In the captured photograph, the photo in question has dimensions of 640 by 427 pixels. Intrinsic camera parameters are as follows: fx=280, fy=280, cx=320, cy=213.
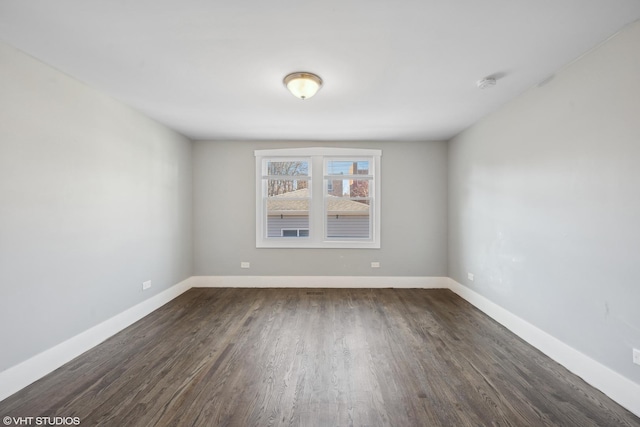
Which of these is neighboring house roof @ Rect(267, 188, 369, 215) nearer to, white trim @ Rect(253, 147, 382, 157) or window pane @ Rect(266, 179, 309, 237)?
window pane @ Rect(266, 179, 309, 237)

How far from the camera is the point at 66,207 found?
2.50 meters

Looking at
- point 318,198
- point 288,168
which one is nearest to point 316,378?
point 318,198

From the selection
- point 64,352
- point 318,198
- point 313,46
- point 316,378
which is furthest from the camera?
point 318,198

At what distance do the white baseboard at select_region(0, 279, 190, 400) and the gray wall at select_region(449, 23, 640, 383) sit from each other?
4311 mm

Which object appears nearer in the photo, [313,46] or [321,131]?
[313,46]

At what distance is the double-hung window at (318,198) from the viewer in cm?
484

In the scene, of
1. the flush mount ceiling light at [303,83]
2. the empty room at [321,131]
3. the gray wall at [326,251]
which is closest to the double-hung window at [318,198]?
the gray wall at [326,251]

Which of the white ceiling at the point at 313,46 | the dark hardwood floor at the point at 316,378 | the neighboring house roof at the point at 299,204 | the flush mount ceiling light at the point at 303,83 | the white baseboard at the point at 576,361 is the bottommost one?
the dark hardwood floor at the point at 316,378

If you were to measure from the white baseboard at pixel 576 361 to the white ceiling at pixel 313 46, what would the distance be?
7.87 ft

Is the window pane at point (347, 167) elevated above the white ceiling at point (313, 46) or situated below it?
below

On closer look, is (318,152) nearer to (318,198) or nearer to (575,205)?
(318,198)

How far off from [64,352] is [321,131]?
381 cm

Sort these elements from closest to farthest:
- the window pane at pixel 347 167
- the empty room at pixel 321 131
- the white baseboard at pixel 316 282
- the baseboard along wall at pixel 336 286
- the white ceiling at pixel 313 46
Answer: the white ceiling at pixel 313 46
the empty room at pixel 321 131
the baseboard along wall at pixel 336 286
the white baseboard at pixel 316 282
the window pane at pixel 347 167

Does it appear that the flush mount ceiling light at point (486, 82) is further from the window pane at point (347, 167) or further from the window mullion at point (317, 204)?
the window mullion at point (317, 204)
